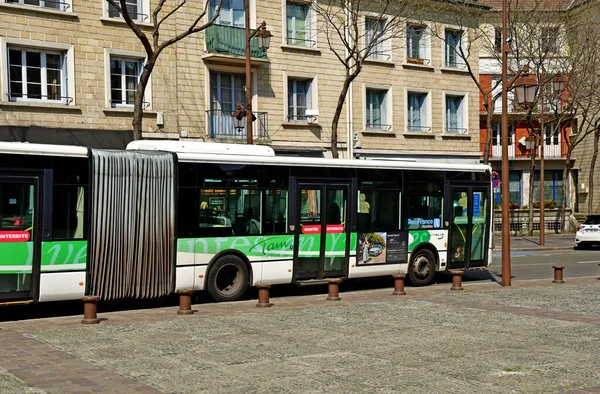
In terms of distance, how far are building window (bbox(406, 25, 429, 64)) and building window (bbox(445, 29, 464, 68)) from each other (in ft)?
4.23

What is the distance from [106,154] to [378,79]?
23.0 m

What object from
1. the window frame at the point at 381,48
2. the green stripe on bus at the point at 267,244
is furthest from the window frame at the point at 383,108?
the green stripe on bus at the point at 267,244

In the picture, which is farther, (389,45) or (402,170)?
(389,45)

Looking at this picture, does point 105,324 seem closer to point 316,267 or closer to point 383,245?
point 316,267

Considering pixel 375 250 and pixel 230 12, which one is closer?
pixel 375 250

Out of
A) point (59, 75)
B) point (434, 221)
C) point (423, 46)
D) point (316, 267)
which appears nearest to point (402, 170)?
point (434, 221)

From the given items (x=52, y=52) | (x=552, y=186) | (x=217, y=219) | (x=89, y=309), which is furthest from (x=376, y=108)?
(x=89, y=309)

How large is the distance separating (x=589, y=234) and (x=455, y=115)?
29.7 ft

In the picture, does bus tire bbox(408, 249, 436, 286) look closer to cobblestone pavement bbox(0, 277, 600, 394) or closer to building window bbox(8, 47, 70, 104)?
cobblestone pavement bbox(0, 277, 600, 394)

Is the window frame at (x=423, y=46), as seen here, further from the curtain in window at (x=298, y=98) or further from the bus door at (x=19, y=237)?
the bus door at (x=19, y=237)

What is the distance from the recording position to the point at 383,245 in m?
18.3

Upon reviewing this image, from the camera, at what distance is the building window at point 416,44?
121 ft

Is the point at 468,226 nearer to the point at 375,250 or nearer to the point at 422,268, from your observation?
the point at 422,268

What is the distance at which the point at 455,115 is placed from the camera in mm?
39688
